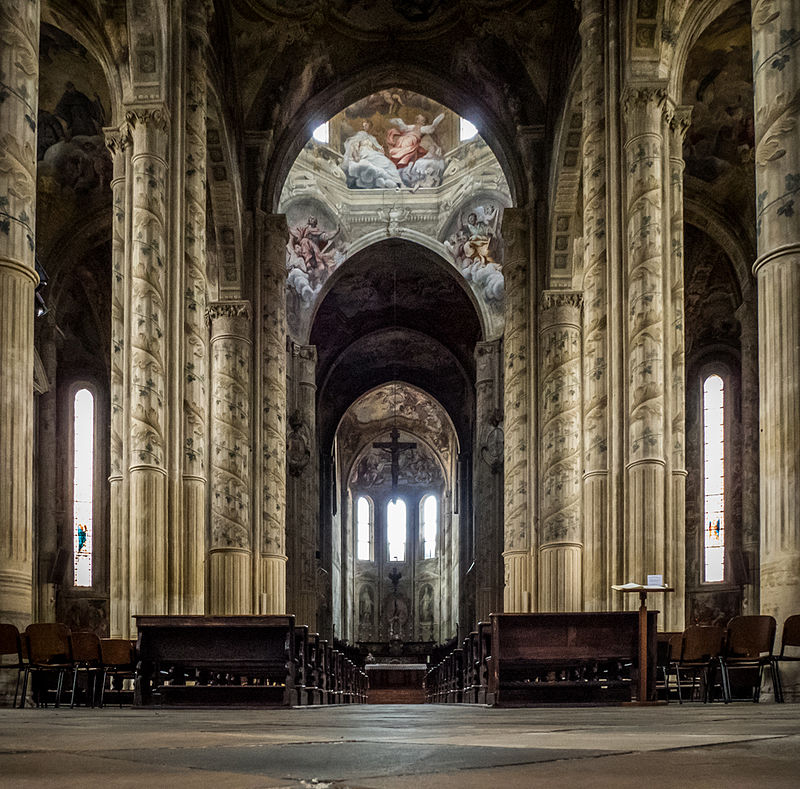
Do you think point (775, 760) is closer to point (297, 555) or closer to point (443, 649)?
point (297, 555)

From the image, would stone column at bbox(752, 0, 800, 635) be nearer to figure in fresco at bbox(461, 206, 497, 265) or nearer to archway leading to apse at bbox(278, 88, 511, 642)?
archway leading to apse at bbox(278, 88, 511, 642)

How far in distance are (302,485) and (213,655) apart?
→ 2099 cm

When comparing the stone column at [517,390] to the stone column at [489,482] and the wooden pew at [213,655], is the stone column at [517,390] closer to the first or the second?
the stone column at [489,482]

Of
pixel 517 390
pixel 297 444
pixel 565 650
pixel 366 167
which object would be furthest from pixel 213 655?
pixel 366 167

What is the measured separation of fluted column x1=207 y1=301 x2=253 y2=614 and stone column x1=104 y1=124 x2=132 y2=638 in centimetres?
674

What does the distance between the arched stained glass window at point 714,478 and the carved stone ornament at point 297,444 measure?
11221mm

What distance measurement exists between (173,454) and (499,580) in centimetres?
1880

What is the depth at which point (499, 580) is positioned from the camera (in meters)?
32.9

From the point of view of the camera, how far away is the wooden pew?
12836mm

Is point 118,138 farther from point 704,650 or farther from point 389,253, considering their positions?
point 389,253

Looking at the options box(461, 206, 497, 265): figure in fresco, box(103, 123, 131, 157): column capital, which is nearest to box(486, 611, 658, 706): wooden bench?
box(103, 123, 131, 157): column capital

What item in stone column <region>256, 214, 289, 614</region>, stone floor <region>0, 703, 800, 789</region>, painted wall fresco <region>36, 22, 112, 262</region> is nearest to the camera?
stone floor <region>0, 703, 800, 789</region>

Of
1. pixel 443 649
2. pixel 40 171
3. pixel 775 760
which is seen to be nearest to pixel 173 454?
pixel 40 171

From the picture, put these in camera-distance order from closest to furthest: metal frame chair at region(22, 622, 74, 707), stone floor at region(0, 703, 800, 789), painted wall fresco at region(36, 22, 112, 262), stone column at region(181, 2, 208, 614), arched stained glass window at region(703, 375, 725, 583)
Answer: stone floor at region(0, 703, 800, 789)
metal frame chair at region(22, 622, 74, 707)
stone column at region(181, 2, 208, 614)
painted wall fresco at region(36, 22, 112, 262)
arched stained glass window at region(703, 375, 725, 583)
